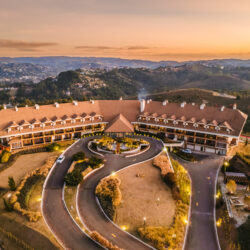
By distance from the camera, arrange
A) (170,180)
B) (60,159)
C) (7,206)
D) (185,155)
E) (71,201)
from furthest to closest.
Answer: (185,155), (60,159), (170,180), (71,201), (7,206)

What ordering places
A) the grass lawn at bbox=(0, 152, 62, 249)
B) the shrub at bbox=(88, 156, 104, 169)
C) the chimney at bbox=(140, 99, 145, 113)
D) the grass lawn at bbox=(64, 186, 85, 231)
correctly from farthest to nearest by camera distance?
the chimney at bbox=(140, 99, 145, 113), the shrub at bbox=(88, 156, 104, 169), the grass lawn at bbox=(64, 186, 85, 231), the grass lawn at bbox=(0, 152, 62, 249)

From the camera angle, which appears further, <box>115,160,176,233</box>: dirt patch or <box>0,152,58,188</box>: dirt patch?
<box>0,152,58,188</box>: dirt patch

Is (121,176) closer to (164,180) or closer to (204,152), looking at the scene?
(164,180)

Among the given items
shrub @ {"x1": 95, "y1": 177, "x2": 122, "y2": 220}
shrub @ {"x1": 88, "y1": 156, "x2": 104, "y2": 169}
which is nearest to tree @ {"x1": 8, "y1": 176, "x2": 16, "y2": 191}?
shrub @ {"x1": 88, "y1": 156, "x2": 104, "y2": 169}

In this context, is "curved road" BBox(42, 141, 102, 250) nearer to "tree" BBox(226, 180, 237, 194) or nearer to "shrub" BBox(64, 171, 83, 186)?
"shrub" BBox(64, 171, 83, 186)

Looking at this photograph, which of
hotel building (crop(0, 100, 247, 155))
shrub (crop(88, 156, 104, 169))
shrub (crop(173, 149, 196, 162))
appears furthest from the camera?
hotel building (crop(0, 100, 247, 155))

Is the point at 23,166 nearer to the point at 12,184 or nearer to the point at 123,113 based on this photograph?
the point at 12,184

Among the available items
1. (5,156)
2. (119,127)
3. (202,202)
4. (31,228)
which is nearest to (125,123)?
(119,127)
